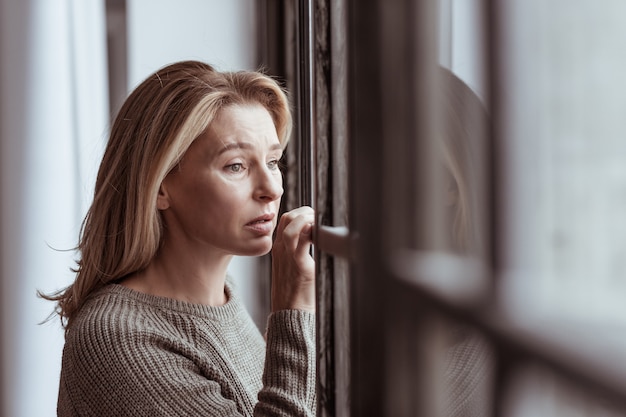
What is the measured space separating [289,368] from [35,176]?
4.51 feet

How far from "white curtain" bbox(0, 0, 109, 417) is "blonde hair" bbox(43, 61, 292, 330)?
907 mm

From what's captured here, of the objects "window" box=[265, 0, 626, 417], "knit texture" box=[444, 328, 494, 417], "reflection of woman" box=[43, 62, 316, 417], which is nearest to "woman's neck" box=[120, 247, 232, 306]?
"reflection of woman" box=[43, 62, 316, 417]

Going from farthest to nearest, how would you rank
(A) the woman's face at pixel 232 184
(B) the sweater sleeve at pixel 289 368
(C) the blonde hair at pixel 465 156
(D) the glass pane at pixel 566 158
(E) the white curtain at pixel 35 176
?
(E) the white curtain at pixel 35 176 < (A) the woman's face at pixel 232 184 < (B) the sweater sleeve at pixel 289 368 < (C) the blonde hair at pixel 465 156 < (D) the glass pane at pixel 566 158

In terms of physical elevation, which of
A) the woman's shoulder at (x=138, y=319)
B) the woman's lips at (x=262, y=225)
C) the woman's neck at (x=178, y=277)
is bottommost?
the woman's shoulder at (x=138, y=319)

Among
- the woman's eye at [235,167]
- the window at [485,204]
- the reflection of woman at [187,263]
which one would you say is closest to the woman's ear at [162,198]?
the reflection of woman at [187,263]

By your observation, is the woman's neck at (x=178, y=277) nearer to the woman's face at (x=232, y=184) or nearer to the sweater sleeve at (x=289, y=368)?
the woman's face at (x=232, y=184)

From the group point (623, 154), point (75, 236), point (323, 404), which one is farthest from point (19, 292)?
point (623, 154)

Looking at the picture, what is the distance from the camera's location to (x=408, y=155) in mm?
472

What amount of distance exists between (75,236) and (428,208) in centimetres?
193

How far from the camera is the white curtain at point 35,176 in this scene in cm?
215

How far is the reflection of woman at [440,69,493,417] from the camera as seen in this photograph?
0.35m

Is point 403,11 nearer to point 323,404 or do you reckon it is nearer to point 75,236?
point 323,404

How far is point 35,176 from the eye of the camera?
2.17 m

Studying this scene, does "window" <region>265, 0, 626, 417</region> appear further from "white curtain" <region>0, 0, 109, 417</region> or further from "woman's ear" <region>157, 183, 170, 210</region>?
"white curtain" <region>0, 0, 109, 417</region>
